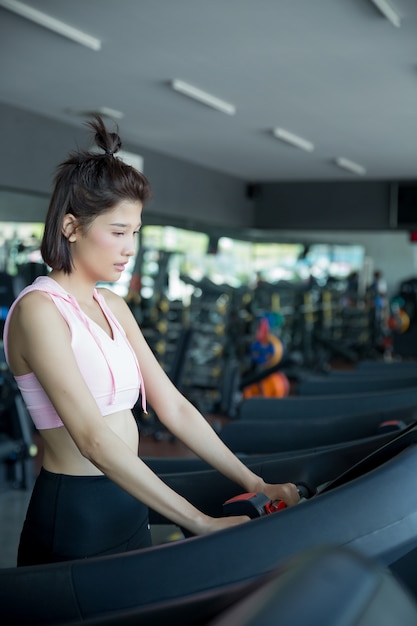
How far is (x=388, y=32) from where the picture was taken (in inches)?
178

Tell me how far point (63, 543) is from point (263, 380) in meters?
6.02

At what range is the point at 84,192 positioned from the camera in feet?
4.82

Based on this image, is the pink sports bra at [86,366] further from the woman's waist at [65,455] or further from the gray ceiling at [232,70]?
the gray ceiling at [232,70]

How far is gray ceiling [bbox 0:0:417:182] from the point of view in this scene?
4336mm

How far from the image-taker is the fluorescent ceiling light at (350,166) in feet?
30.0

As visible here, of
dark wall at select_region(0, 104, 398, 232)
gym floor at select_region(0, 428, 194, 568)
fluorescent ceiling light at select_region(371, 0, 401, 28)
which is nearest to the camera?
gym floor at select_region(0, 428, 194, 568)

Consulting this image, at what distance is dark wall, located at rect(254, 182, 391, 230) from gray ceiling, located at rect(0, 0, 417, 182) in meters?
2.02

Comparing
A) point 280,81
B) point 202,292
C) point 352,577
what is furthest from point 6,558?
point 202,292

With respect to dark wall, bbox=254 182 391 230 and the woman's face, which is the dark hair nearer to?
the woman's face

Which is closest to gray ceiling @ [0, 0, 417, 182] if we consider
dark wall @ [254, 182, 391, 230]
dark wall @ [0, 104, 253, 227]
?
dark wall @ [0, 104, 253, 227]

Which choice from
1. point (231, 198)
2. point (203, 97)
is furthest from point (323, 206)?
point (203, 97)

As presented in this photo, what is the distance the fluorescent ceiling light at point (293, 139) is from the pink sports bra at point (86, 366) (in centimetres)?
635

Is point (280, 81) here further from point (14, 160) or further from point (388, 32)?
point (14, 160)

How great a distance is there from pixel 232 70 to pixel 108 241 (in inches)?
169
